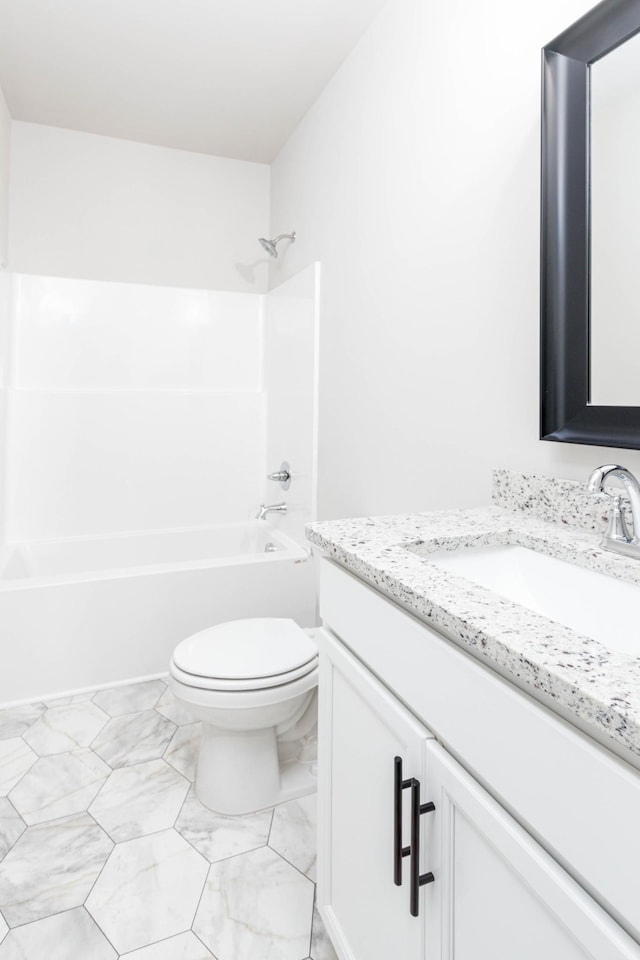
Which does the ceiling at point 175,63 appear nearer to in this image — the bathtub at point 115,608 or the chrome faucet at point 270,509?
the chrome faucet at point 270,509

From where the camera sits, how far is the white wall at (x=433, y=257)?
50.8 inches

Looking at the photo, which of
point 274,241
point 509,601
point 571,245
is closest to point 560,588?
point 509,601

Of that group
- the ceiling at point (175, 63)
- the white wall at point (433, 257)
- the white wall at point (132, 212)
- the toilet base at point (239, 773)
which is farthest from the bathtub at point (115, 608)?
the ceiling at point (175, 63)

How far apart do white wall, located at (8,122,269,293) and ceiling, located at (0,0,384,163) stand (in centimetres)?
12

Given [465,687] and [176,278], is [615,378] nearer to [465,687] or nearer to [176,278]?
[465,687]

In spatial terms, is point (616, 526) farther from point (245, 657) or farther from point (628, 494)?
point (245, 657)

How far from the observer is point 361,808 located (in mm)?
925

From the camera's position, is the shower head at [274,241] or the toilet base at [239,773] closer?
the toilet base at [239,773]

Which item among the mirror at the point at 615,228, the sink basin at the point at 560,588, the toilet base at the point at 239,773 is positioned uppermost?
the mirror at the point at 615,228

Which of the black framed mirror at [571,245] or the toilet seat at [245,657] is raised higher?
the black framed mirror at [571,245]

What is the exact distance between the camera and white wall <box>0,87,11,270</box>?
2482 millimetres

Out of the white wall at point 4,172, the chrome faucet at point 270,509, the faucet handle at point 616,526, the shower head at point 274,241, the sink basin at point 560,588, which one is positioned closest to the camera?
the sink basin at point 560,588

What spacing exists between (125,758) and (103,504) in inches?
57.0

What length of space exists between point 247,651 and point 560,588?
95 cm
